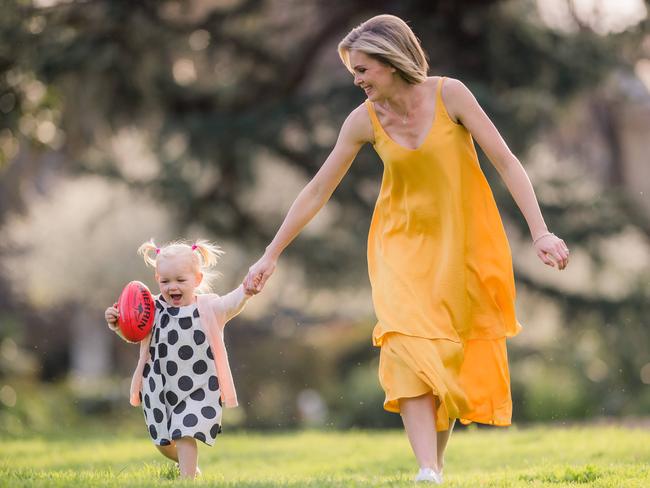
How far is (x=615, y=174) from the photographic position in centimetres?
1952

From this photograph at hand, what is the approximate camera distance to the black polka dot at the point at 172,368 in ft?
15.9

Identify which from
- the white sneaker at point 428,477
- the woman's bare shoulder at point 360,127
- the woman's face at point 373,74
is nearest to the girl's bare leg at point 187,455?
the white sneaker at point 428,477

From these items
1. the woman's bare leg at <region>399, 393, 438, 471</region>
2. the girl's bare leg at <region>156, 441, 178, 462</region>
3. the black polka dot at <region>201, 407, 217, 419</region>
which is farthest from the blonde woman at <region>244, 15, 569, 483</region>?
the girl's bare leg at <region>156, 441, 178, 462</region>

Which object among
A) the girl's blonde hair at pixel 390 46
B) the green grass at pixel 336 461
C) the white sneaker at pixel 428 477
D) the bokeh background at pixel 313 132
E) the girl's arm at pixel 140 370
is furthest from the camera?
the bokeh background at pixel 313 132

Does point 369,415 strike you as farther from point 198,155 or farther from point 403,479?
point 403,479

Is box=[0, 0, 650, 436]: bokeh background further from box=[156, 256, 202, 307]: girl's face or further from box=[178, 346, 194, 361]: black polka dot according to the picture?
box=[178, 346, 194, 361]: black polka dot

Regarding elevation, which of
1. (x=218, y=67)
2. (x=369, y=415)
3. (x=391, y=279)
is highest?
(x=218, y=67)

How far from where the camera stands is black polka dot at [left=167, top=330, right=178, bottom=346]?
4859 millimetres

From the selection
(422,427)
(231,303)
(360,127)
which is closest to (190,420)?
(231,303)

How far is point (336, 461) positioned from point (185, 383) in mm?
2797

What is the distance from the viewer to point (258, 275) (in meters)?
4.87

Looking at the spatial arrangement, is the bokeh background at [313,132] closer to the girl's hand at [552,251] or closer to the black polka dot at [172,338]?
the black polka dot at [172,338]

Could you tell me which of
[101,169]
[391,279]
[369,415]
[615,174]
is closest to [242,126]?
[101,169]

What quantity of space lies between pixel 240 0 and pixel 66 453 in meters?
6.24
